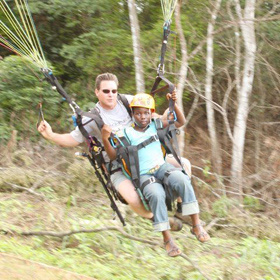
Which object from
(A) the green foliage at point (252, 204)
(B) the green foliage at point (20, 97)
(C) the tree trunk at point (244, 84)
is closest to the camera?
(C) the tree trunk at point (244, 84)

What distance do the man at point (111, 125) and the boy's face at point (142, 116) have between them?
0.26 m

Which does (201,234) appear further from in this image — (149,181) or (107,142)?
(107,142)

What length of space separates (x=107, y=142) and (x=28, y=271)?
1.24 m

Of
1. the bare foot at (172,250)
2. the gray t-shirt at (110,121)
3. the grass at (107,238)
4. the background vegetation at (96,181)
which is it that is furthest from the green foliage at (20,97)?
the bare foot at (172,250)

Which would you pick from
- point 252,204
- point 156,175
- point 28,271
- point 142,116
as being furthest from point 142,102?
point 252,204

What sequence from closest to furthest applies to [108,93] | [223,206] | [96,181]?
[108,93]
[223,206]
[96,181]

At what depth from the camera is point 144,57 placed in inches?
326

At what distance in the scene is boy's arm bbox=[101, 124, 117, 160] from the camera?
3.79 m

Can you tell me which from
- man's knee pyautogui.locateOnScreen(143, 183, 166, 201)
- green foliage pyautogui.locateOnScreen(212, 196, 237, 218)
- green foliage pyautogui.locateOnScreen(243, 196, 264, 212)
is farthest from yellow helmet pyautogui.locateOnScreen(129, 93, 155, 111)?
green foliage pyautogui.locateOnScreen(243, 196, 264, 212)

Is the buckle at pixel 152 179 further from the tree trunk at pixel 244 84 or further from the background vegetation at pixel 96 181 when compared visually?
the tree trunk at pixel 244 84

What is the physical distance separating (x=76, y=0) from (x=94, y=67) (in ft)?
4.25

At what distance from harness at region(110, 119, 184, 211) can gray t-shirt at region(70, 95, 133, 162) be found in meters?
0.24

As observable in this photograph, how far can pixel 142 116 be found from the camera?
12.9 feet

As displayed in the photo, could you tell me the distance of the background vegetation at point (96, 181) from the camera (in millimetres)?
5016
